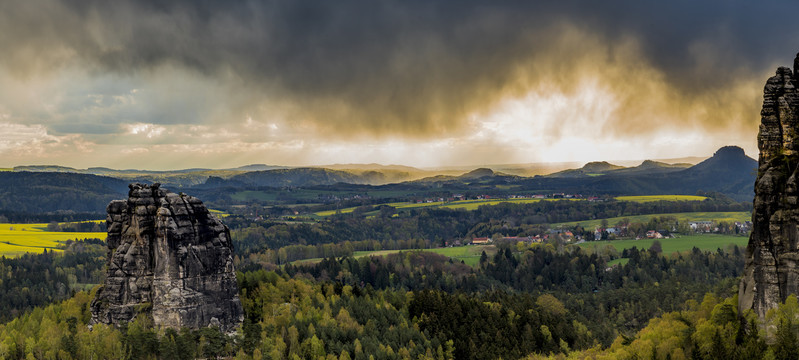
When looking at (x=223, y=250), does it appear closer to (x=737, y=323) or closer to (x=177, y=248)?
(x=177, y=248)

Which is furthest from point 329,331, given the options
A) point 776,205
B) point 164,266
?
point 776,205

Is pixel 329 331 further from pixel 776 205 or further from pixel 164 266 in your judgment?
pixel 776 205

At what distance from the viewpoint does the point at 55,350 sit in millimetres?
90625

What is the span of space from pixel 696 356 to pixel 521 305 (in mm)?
75519

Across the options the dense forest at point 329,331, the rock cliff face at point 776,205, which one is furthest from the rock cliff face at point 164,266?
the rock cliff face at point 776,205

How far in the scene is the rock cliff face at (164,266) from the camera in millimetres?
95375

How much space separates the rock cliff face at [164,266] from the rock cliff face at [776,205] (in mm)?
72920

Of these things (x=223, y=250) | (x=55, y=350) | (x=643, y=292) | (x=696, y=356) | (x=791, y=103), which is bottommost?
(x=643, y=292)

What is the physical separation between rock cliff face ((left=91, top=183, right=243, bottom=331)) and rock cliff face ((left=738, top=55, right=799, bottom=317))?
72.9 metres

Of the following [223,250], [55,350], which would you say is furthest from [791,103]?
[55,350]

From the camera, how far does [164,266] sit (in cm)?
9556

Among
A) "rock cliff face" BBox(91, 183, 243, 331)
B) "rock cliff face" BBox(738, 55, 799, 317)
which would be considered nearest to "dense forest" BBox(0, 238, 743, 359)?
"rock cliff face" BBox(91, 183, 243, 331)

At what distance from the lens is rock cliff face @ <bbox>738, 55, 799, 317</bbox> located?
6172cm

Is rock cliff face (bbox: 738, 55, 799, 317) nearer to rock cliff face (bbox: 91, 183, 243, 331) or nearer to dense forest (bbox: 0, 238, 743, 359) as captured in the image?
dense forest (bbox: 0, 238, 743, 359)
